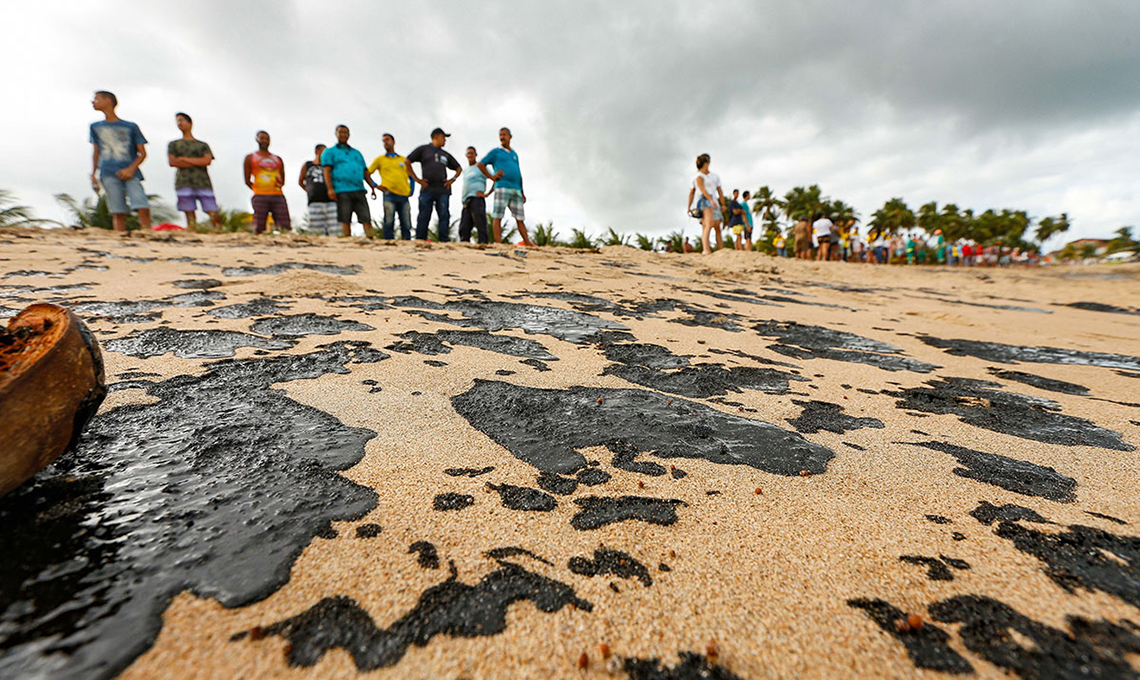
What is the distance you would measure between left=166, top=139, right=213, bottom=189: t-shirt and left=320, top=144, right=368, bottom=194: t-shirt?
128 cm

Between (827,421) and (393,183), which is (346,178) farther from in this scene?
(827,421)

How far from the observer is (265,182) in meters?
6.15

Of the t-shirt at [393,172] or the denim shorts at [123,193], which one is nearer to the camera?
the denim shorts at [123,193]

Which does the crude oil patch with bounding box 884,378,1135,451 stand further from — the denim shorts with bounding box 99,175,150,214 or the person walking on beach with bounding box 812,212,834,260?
the person walking on beach with bounding box 812,212,834,260

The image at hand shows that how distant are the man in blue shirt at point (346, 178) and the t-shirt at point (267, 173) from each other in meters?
0.51

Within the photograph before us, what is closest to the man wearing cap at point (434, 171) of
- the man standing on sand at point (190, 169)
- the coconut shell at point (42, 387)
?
→ the man standing on sand at point (190, 169)

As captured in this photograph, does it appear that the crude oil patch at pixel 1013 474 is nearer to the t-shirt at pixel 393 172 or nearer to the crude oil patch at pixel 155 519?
the crude oil patch at pixel 155 519

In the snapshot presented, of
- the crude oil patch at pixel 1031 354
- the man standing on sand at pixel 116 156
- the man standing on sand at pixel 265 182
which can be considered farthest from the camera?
the man standing on sand at pixel 265 182

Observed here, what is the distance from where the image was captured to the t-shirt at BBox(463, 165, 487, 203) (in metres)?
6.45

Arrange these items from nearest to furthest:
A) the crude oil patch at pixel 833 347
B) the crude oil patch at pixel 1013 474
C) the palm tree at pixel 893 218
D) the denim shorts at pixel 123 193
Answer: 1. the crude oil patch at pixel 1013 474
2. the crude oil patch at pixel 833 347
3. the denim shorts at pixel 123 193
4. the palm tree at pixel 893 218

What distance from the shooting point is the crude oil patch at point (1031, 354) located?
260cm

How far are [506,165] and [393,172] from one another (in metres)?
1.49

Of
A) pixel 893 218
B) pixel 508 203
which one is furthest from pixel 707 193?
pixel 893 218

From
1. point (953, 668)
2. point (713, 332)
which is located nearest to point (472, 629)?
point (953, 668)
